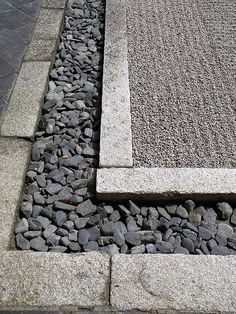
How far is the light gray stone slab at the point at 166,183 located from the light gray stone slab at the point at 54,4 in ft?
6.97

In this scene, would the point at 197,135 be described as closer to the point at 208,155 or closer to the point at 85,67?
the point at 208,155

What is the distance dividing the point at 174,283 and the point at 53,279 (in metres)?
0.52

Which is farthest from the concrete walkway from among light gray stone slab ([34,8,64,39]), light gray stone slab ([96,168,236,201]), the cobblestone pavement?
the cobblestone pavement

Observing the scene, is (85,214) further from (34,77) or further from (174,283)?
(34,77)

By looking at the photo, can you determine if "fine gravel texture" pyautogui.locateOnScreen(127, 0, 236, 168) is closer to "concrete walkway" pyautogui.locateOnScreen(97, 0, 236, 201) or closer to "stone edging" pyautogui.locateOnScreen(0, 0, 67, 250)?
"concrete walkway" pyautogui.locateOnScreen(97, 0, 236, 201)

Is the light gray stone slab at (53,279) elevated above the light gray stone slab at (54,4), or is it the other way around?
the light gray stone slab at (54,4)

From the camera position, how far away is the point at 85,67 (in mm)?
3188

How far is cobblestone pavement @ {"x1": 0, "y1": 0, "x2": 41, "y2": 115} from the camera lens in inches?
116

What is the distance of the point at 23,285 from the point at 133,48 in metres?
2.14

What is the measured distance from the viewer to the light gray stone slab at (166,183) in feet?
7.25

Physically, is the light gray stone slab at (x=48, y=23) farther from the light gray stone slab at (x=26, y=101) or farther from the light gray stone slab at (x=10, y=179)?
the light gray stone slab at (x=10, y=179)

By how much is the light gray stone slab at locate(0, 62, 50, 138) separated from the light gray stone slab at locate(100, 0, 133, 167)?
1.40 ft

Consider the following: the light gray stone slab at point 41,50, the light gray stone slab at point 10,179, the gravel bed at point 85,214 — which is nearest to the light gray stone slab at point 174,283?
the gravel bed at point 85,214

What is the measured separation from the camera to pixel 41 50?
10.6ft
